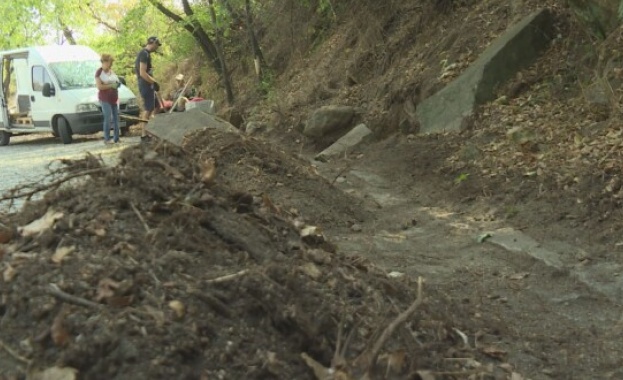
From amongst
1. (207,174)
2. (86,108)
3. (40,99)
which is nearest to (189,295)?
(207,174)

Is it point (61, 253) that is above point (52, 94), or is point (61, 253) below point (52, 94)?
below

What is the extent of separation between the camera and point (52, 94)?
17.1 metres

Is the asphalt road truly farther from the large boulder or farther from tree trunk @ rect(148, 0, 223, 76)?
tree trunk @ rect(148, 0, 223, 76)

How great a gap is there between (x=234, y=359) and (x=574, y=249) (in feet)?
12.4

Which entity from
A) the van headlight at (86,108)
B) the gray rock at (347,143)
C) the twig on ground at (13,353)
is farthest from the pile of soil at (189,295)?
the van headlight at (86,108)

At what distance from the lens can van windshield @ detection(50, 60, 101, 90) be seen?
17.3m

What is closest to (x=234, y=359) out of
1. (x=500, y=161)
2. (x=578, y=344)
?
(x=578, y=344)

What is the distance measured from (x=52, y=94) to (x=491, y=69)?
38.4 feet

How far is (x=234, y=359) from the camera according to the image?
8.41ft

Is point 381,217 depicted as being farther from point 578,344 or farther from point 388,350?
point 388,350

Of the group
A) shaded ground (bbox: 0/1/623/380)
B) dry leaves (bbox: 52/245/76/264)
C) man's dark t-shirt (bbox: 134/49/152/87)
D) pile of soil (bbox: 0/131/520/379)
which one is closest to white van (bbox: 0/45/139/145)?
man's dark t-shirt (bbox: 134/49/152/87)

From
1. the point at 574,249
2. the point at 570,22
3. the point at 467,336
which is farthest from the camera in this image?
the point at 570,22

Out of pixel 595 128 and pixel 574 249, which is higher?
pixel 595 128

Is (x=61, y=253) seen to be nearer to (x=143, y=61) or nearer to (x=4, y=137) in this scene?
(x=143, y=61)
